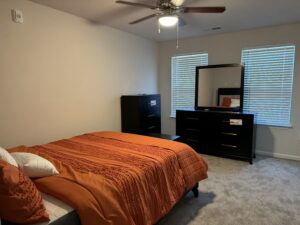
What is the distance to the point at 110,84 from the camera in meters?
3.77

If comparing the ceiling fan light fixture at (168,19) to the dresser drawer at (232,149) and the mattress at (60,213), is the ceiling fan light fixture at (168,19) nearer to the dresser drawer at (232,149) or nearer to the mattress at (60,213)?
the mattress at (60,213)

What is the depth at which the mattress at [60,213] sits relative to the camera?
1.19 m

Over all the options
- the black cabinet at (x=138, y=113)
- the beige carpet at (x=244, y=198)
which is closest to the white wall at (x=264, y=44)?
the beige carpet at (x=244, y=198)

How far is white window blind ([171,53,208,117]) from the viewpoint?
4559 millimetres

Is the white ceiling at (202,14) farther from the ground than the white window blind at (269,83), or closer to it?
farther from the ground

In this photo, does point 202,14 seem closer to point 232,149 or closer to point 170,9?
point 170,9

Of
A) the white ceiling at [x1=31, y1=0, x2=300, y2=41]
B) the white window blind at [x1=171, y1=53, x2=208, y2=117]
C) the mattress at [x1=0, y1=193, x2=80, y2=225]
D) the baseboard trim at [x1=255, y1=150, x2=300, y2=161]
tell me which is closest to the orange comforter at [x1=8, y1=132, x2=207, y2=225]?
the mattress at [x1=0, y1=193, x2=80, y2=225]

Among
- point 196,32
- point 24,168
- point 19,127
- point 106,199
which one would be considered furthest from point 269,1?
point 19,127

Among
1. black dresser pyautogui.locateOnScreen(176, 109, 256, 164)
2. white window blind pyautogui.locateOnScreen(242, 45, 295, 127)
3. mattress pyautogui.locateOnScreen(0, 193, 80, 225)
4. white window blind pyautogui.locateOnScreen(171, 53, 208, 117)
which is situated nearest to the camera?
mattress pyautogui.locateOnScreen(0, 193, 80, 225)

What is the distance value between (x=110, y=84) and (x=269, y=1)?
2593 mm

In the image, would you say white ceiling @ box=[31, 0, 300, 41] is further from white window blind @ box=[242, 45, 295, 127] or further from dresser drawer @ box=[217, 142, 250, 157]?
dresser drawer @ box=[217, 142, 250, 157]

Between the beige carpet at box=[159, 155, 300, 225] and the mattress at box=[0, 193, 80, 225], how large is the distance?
1.07 m

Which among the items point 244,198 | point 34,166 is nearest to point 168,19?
point 34,166

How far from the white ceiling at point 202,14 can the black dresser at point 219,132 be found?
1.49m
